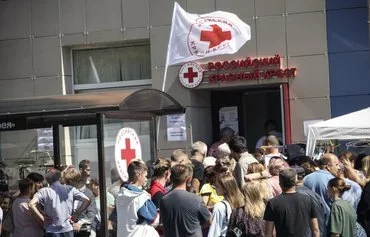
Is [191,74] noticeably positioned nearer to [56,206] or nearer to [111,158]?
[111,158]

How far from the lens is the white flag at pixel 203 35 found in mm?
17125

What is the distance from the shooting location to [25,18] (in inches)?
797

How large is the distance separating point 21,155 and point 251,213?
7.59m

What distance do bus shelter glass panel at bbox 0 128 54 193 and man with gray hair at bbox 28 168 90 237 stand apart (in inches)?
82.7

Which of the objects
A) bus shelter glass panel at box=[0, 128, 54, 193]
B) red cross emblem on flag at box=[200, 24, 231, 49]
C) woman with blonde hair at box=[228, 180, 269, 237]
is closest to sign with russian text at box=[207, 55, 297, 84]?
red cross emblem on flag at box=[200, 24, 231, 49]

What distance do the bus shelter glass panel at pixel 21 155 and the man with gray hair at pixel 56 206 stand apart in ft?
6.89

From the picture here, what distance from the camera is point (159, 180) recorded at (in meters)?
11.4

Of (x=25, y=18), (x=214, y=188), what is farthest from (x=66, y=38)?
(x=214, y=188)

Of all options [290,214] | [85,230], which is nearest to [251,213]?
[290,214]

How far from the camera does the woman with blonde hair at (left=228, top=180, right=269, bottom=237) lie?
9953 mm

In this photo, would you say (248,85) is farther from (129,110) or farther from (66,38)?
(129,110)

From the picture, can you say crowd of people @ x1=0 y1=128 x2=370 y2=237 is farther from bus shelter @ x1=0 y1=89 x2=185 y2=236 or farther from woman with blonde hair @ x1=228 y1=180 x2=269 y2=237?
Result: bus shelter @ x1=0 y1=89 x2=185 y2=236

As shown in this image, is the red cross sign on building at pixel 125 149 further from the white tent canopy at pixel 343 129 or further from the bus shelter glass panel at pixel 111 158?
the white tent canopy at pixel 343 129

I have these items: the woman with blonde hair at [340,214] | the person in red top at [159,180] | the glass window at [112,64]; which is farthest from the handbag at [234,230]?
the glass window at [112,64]
